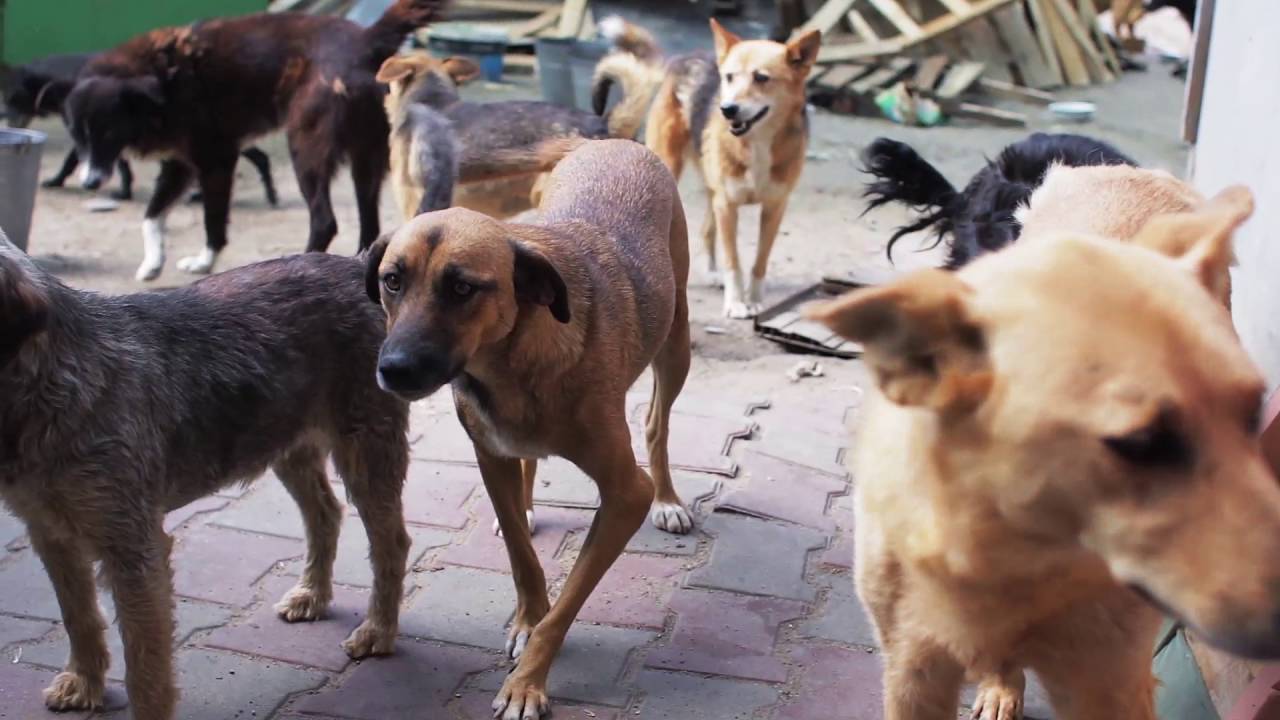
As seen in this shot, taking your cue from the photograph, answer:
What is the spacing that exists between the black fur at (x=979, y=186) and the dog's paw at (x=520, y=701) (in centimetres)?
197

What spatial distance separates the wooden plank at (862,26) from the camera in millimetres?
13023

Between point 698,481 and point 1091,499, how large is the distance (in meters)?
2.92

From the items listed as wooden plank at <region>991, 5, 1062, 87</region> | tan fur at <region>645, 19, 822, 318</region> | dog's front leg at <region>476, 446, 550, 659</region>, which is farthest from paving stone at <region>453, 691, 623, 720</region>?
wooden plank at <region>991, 5, 1062, 87</region>

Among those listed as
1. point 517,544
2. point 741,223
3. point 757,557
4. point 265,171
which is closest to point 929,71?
point 741,223

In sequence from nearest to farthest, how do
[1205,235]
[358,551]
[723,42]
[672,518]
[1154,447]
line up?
[1154,447] → [1205,235] → [358,551] → [672,518] → [723,42]

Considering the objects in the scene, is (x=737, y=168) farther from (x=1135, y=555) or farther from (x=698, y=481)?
(x=1135, y=555)

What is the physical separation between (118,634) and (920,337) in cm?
274

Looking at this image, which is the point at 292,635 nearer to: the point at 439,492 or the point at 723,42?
the point at 439,492

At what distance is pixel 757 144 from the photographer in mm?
7410

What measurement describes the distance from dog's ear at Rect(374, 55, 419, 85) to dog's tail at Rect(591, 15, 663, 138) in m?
1.11

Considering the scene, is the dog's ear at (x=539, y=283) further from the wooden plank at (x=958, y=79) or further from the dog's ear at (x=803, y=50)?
the wooden plank at (x=958, y=79)

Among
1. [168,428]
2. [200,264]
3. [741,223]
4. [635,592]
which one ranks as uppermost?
[168,428]

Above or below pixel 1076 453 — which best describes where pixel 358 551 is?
below

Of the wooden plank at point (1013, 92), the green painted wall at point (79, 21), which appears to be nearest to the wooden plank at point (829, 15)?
the wooden plank at point (1013, 92)
